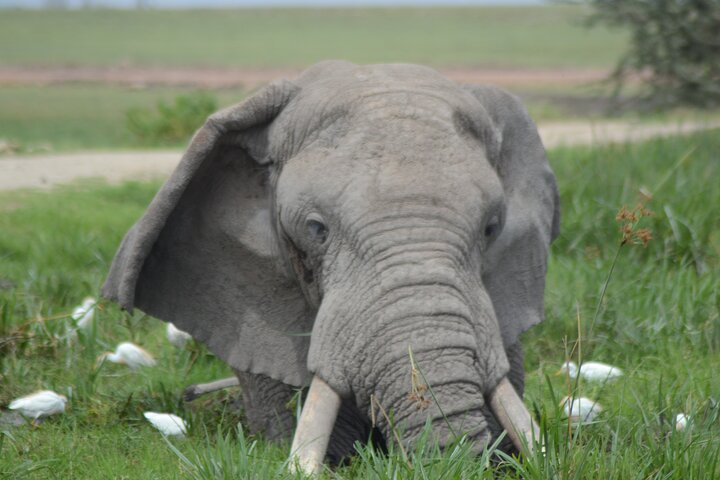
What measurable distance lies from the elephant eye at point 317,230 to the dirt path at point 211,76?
18094mm

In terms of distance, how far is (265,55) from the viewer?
29922 mm

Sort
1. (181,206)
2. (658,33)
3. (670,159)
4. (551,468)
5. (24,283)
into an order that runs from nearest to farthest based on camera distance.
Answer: (551,468), (181,206), (24,283), (670,159), (658,33)

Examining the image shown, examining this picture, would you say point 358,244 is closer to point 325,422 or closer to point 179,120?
point 325,422

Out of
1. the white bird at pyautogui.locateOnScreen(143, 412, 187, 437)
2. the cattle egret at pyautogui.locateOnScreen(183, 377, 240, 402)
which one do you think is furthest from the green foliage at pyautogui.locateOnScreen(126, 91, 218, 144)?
the white bird at pyautogui.locateOnScreen(143, 412, 187, 437)

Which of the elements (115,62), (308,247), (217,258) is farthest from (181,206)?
(115,62)

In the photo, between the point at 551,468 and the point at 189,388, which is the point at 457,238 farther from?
the point at 189,388

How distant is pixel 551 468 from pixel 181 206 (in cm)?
165

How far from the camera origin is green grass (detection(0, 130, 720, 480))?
3.63m

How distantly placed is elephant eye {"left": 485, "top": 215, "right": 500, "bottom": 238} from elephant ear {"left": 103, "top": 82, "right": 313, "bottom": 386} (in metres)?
0.68

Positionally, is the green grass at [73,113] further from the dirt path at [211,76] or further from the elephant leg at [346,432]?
the elephant leg at [346,432]

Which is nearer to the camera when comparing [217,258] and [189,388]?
[217,258]

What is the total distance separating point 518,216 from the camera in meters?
4.45

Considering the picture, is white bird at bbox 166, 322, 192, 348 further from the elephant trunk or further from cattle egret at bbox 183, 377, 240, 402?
the elephant trunk

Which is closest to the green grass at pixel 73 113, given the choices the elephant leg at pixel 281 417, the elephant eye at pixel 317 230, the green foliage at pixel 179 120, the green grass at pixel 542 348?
the green foliage at pixel 179 120
